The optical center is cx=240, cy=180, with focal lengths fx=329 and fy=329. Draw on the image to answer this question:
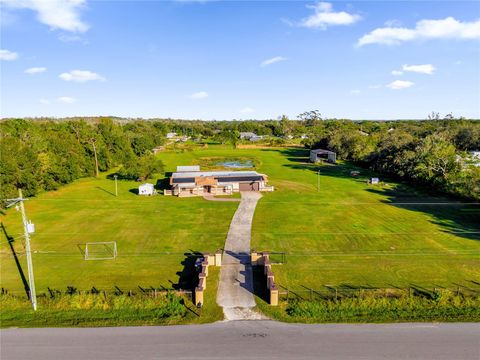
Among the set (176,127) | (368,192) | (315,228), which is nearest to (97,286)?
(315,228)

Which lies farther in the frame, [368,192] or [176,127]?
[176,127]

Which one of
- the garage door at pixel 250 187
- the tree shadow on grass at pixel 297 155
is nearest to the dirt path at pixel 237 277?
the garage door at pixel 250 187

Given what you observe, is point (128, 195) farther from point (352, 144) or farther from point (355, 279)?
point (352, 144)

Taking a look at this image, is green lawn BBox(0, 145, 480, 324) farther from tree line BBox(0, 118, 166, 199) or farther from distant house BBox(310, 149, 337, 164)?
distant house BBox(310, 149, 337, 164)

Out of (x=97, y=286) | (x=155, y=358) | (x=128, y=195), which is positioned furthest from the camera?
(x=128, y=195)

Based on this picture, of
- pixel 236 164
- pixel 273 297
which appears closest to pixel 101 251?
pixel 273 297

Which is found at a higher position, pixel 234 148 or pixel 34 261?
pixel 234 148
